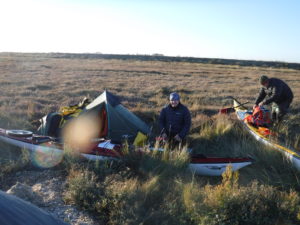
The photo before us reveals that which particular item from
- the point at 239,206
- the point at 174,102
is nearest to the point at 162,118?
the point at 174,102

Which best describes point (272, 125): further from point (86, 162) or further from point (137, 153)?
point (86, 162)

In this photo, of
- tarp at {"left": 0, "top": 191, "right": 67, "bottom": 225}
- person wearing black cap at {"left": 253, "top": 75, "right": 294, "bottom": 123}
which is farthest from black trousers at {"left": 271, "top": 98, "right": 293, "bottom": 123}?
tarp at {"left": 0, "top": 191, "right": 67, "bottom": 225}

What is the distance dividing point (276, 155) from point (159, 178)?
8.75 ft

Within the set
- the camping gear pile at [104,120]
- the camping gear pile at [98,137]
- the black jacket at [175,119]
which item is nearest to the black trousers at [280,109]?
the black jacket at [175,119]

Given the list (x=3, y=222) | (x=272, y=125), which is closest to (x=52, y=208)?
(x=3, y=222)

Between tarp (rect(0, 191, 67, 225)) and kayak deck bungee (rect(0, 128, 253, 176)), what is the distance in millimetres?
3339

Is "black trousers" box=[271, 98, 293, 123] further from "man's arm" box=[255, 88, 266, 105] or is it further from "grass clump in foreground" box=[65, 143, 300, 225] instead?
"grass clump in foreground" box=[65, 143, 300, 225]

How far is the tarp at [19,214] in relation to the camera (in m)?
1.96

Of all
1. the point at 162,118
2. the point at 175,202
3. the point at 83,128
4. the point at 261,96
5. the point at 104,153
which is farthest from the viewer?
the point at 261,96

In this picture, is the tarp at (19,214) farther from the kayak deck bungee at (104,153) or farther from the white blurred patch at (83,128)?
the white blurred patch at (83,128)

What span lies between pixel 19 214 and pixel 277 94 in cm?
764

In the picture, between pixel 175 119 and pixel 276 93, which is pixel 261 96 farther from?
pixel 175 119

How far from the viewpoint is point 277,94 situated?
8055mm

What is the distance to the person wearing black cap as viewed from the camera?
26.5 feet
